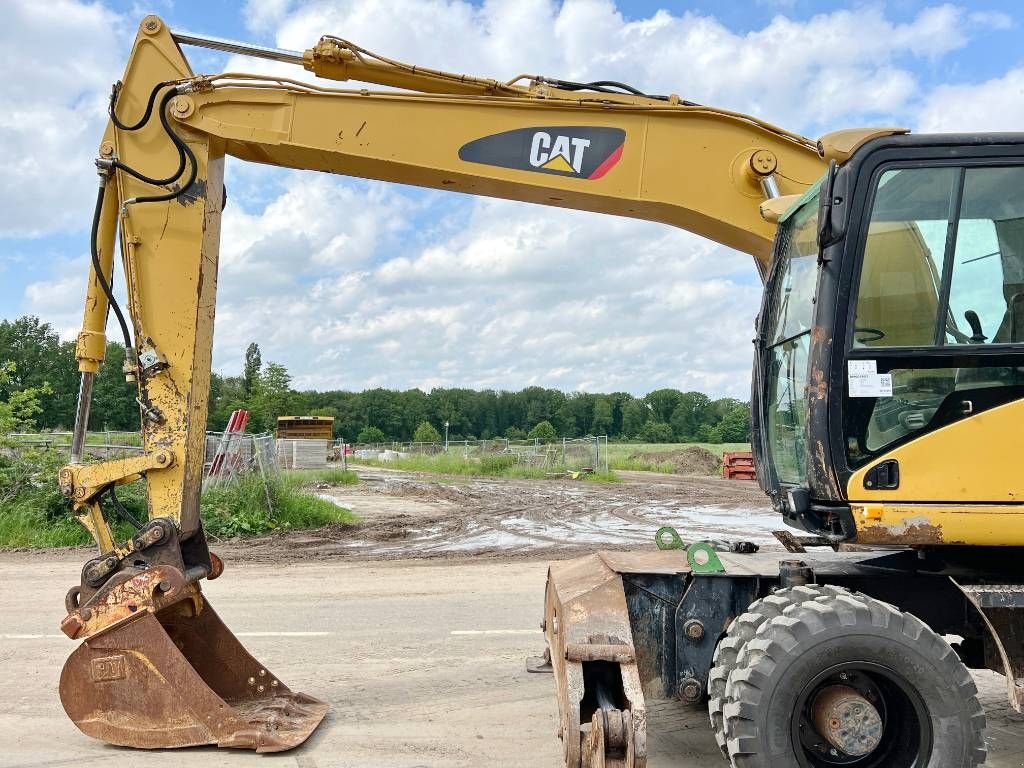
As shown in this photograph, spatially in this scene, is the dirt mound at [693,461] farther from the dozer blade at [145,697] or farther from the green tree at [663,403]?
the green tree at [663,403]

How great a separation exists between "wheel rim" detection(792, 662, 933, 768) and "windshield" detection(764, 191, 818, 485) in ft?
2.96

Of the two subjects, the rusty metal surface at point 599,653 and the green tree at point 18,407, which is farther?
the green tree at point 18,407

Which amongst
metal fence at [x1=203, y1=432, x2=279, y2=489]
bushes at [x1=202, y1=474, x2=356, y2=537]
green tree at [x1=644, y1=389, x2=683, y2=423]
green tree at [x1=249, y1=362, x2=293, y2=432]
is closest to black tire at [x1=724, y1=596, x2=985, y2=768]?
bushes at [x1=202, y1=474, x2=356, y2=537]

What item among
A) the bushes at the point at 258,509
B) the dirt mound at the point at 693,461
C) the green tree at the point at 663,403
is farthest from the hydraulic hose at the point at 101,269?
the green tree at the point at 663,403

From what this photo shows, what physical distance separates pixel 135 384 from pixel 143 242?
832 millimetres

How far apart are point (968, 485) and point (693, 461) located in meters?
38.1

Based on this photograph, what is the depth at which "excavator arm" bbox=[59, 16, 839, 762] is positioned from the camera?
191 inches

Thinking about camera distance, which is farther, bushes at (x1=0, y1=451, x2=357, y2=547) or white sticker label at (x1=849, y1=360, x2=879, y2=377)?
bushes at (x1=0, y1=451, x2=357, y2=547)

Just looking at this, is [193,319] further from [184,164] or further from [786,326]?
[786,326]

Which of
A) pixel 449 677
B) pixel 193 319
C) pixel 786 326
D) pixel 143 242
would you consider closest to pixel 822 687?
pixel 786 326

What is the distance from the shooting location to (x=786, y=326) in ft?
14.1

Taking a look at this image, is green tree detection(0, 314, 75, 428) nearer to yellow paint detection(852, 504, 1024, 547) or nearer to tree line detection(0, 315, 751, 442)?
tree line detection(0, 315, 751, 442)

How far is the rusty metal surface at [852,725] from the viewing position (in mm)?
3439

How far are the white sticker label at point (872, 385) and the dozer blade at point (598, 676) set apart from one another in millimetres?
1417
